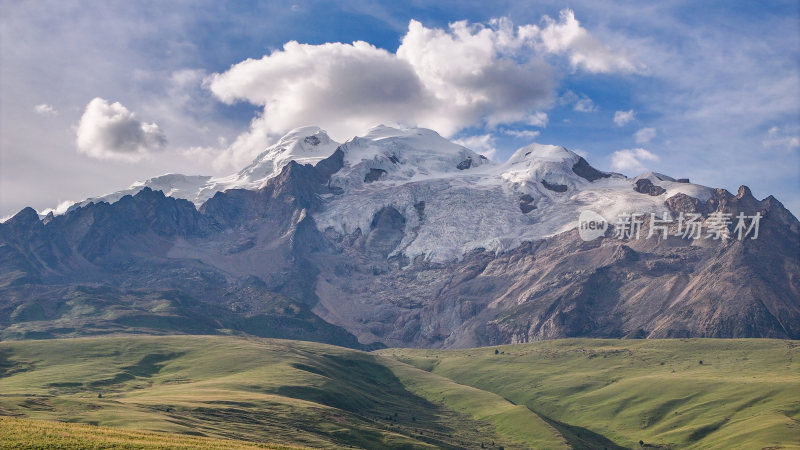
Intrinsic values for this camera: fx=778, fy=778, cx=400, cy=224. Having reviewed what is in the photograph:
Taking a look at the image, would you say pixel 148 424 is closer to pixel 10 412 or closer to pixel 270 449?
pixel 10 412

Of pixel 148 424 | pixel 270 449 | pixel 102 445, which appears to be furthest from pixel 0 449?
pixel 148 424

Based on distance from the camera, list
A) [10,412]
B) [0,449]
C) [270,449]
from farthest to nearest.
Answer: [10,412], [270,449], [0,449]

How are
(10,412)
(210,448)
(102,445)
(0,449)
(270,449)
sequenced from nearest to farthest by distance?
(0,449) < (102,445) < (210,448) < (270,449) < (10,412)

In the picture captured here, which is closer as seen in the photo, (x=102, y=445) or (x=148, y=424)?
(x=102, y=445)

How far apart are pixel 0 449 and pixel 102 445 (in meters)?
12.4

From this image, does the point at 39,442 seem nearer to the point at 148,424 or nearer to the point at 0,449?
the point at 0,449

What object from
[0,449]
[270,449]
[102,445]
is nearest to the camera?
[0,449]

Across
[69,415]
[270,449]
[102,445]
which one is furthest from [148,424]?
[102,445]

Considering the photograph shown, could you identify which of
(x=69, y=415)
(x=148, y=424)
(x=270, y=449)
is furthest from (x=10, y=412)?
(x=270, y=449)

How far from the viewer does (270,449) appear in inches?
4823

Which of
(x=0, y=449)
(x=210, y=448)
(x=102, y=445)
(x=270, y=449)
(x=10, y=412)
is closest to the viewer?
(x=0, y=449)

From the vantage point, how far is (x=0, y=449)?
93875 mm

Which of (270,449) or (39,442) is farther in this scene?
(270,449)

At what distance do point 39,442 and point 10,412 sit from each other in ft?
338
